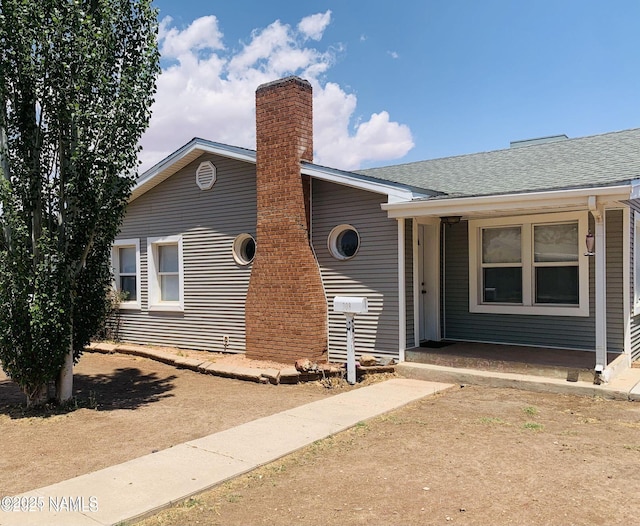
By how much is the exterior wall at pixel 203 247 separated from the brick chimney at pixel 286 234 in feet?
3.20

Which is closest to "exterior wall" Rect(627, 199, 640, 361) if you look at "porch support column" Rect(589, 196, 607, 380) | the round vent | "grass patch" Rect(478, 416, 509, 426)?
"porch support column" Rect(589, 196, 607, 380)

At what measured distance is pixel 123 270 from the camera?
13188 millimetres

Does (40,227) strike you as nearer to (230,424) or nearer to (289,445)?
(230,424)

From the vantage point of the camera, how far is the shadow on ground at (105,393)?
6.98 metres

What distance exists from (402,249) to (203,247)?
184 inches

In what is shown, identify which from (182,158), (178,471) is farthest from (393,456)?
(182,158)

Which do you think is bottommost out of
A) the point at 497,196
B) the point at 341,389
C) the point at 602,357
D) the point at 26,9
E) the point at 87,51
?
the point at 341,389

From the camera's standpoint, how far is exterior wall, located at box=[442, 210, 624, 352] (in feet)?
27.7

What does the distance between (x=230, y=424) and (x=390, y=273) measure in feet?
12.7

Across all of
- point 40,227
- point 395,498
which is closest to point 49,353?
point 40,227

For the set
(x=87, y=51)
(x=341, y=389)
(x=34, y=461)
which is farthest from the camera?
(x=341, y=389)

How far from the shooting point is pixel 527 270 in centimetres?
924

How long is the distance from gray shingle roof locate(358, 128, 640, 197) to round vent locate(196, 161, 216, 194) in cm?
383

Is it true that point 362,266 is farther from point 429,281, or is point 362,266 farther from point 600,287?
point 600,287
